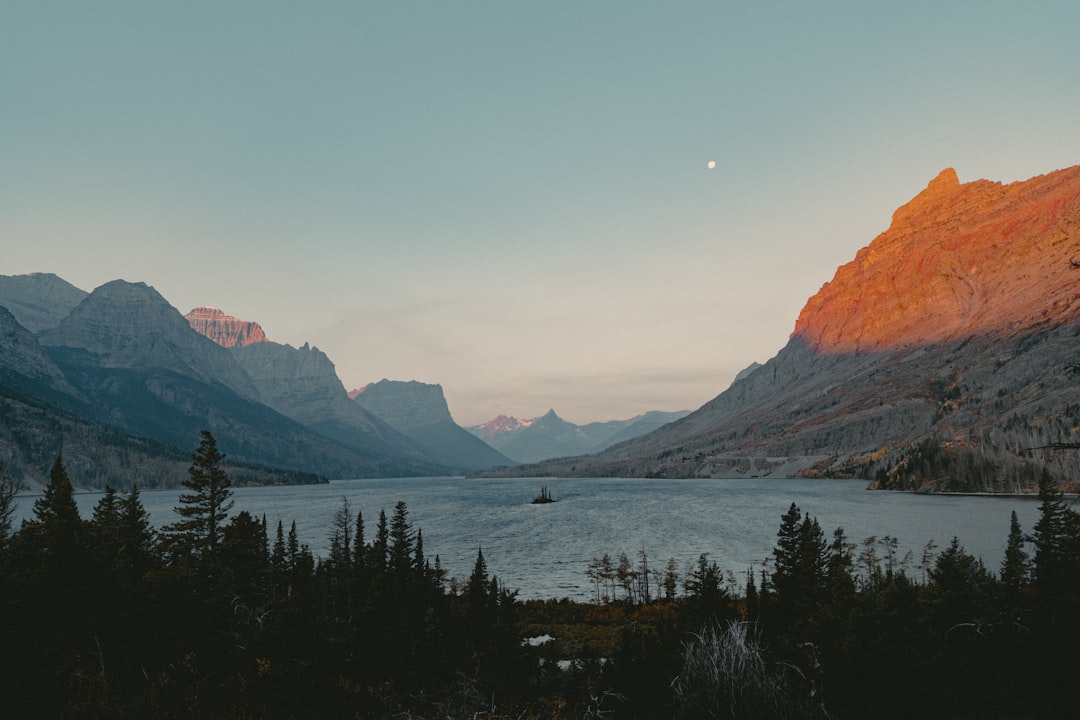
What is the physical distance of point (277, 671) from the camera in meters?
20.2

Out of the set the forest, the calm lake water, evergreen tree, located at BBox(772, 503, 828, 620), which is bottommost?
the calm lake water

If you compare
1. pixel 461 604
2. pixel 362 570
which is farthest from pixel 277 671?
pixel 461 604

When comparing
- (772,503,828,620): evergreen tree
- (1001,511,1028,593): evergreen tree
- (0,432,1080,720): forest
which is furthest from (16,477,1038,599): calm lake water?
(0,432,1080,720): forest

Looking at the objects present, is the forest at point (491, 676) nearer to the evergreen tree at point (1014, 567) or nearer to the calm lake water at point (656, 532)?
the evergreen tree at point (1014, 567)

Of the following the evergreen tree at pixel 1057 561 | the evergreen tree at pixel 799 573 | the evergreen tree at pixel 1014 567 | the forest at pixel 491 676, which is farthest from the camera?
the evergreen tree at pixel 799 573

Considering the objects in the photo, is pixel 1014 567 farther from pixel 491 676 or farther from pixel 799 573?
pixel 491 676

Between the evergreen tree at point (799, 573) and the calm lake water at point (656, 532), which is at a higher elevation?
the evergreen tree at point (799, 573)

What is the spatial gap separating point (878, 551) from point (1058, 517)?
67362mm

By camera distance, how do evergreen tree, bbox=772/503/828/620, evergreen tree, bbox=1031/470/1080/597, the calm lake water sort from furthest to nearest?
1. the calm lake water
2. evergreen tree, bbox=772/503/828/620
3. evergreen tree, bbox=1031/470/1080/597

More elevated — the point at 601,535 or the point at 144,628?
the point at 144,628

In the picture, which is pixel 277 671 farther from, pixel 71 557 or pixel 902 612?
pixel 902 612

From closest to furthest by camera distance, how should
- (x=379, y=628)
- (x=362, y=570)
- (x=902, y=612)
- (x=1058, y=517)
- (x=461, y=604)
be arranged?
(x=902, y=612), (x=379, y=628), (x=1058, y=517), (x=362, y=570), (x=461, y=604)

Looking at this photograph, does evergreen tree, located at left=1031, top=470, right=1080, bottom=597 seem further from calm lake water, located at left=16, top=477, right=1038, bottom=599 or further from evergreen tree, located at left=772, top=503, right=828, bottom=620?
calm lake water, located at left=16, top=477, right=1038, bottom=599

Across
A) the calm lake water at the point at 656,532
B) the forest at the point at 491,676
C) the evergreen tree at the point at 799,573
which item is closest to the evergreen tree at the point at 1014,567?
the forest at the point at 491,676
